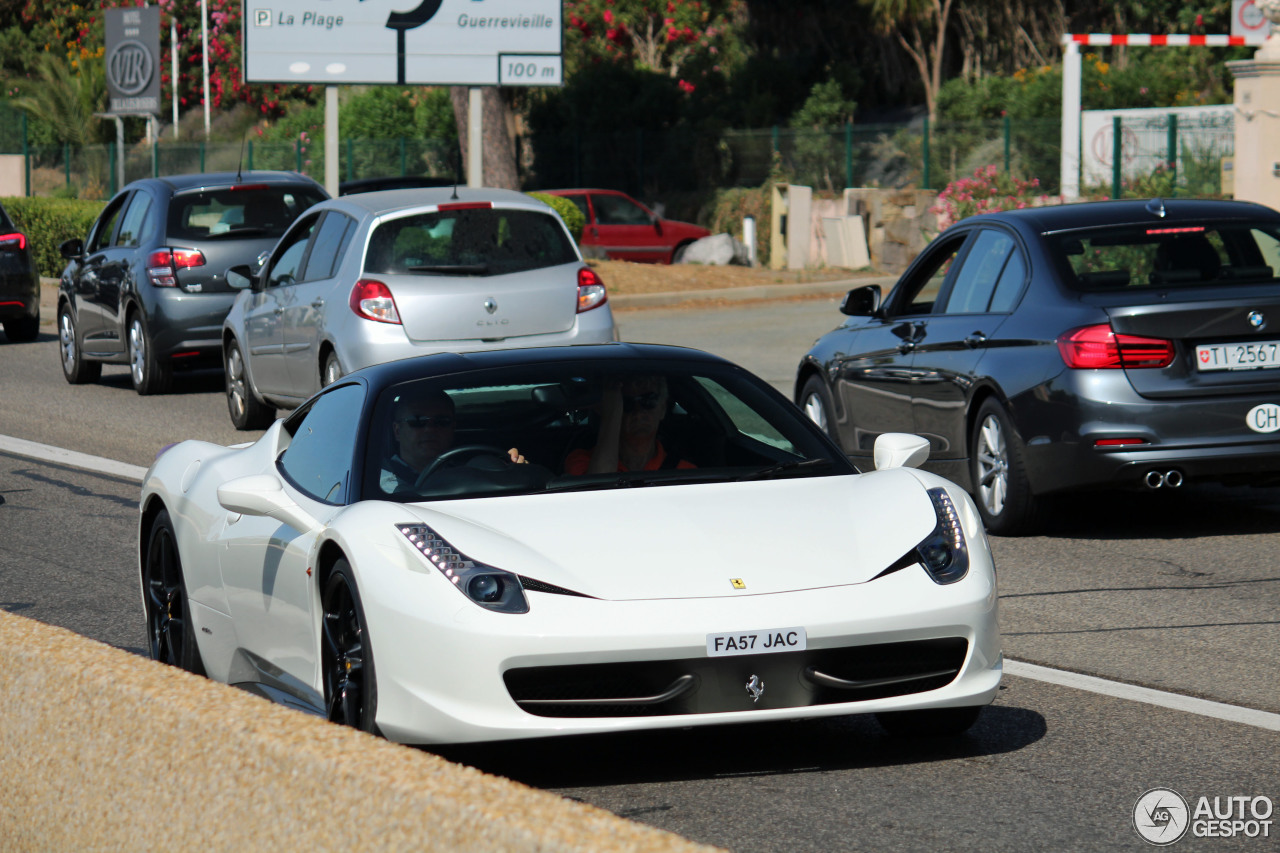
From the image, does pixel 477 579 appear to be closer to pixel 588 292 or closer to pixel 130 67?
pixel 588 292

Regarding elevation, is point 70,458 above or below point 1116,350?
below

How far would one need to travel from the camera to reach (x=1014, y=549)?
9305 millimetres

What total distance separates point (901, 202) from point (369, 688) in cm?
2760

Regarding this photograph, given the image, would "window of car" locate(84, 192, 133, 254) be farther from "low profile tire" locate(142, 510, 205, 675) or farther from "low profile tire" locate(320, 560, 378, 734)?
"low profile tire" locate(320, 560, 378, 734)

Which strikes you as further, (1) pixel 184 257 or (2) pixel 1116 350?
(1) pixel 184 257

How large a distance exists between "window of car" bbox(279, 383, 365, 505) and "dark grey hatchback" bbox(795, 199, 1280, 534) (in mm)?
3964

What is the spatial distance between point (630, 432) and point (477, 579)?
125 centimetres

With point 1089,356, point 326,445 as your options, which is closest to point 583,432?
point 326,445

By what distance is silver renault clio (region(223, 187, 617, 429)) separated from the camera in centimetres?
1230

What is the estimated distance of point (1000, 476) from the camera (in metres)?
9.60

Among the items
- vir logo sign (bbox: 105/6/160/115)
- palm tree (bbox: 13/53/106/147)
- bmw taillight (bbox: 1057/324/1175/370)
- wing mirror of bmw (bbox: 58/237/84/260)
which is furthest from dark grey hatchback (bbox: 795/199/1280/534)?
palm tree (bbox: 13/53/106/147)

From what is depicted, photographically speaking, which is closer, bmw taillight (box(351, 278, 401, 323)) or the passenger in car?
the passenger in car

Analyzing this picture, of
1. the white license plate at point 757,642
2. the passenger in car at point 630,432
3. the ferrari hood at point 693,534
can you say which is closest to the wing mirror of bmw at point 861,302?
the passenger in car at point 630,432

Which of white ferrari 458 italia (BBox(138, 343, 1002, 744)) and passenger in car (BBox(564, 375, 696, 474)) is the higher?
passenger in car (BBox(564, 375, 696, 474))
